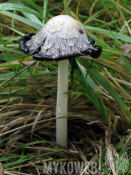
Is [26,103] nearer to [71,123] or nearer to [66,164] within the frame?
[71,123]

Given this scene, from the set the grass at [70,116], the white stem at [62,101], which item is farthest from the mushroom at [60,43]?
the grass at [70,116]

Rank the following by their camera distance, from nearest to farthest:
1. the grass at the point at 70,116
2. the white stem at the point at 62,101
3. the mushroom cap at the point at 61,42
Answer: the mushroom cap at the point at 61,42 < the white stem at the point at 62,101 < the grass at the point at 70,116

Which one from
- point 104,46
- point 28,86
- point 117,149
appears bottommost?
point 117,149


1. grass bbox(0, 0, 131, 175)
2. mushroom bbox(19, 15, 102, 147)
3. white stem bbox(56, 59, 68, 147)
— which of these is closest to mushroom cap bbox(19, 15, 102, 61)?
mushroom bbox(19, 15, 102, 147)

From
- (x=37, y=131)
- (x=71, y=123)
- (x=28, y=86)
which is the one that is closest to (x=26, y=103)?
(x=28, y=86)

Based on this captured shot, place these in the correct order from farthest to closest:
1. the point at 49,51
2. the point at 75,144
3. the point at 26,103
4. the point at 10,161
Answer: the point at 26,103 → the point at 75,144 → the point at 10,161 → the point at 49,51

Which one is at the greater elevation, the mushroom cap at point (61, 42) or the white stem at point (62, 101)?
the mushroom cap at point (61, 42)

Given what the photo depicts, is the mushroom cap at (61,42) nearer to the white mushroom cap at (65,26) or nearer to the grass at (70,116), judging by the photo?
the white mushroom cap at (65,26)
